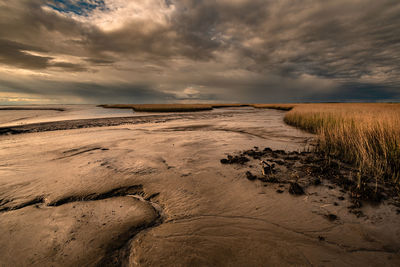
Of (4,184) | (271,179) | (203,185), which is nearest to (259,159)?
(271,179)

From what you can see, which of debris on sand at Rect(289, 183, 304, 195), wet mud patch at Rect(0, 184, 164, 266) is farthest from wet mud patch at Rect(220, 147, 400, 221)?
wet mud patch at Rect(0, 184, 164, 266)

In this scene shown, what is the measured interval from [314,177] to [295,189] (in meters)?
0.96

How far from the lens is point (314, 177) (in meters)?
3.99

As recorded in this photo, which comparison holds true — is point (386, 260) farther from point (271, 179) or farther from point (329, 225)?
point (271, 179)

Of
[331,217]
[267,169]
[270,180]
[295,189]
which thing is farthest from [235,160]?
[331,217]

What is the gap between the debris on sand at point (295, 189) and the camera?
3.35 metres

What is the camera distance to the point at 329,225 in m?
2.49

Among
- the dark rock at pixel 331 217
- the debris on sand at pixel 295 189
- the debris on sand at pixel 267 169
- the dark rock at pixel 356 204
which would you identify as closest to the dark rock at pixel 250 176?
the debris on sand at pixel 267 169

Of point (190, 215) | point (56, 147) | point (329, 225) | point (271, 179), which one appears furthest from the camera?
point (56, 147)

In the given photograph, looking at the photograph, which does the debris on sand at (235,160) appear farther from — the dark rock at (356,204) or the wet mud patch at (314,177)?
the dark rock at (356,204)

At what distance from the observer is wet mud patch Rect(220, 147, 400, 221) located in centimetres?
309

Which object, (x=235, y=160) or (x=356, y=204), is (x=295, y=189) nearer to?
(x=356, y=204)

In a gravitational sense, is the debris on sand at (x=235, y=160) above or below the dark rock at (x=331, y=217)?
above

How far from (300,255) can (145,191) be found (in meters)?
2.78
